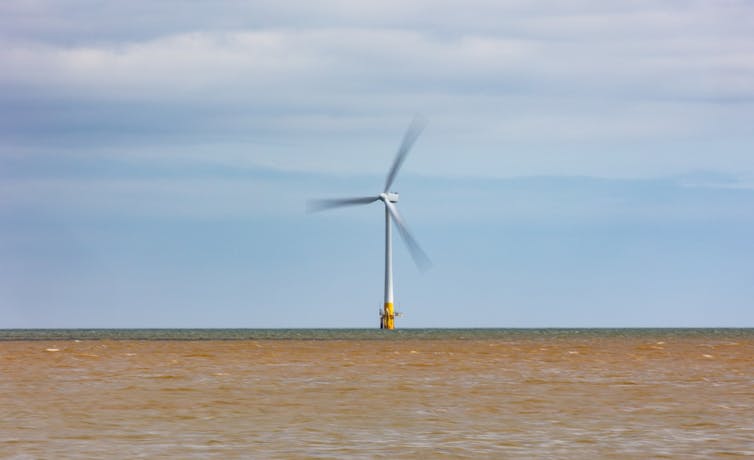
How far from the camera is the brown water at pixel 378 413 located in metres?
24.3

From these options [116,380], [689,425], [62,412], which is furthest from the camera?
[116,380]

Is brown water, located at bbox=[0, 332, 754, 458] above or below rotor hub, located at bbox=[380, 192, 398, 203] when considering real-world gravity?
below

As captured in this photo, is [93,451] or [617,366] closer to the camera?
[93,451]

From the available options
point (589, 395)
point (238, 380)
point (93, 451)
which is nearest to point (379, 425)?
point (93, 451)

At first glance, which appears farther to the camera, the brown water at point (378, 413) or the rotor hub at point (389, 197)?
the rotor hub at point (389, 197)

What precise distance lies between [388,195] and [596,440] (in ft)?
548

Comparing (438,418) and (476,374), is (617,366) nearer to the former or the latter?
(476,374)

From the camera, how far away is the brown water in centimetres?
2431

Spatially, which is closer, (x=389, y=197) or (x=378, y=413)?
(x=378, y=413)

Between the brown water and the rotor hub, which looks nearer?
the brown water

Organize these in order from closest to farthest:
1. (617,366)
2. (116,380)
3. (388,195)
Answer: (116,380)
(617,366)
(388,195)

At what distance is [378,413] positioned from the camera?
31703mm

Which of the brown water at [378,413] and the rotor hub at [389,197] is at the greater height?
the rotor hub at [389,197]

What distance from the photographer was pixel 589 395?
3769 cm
